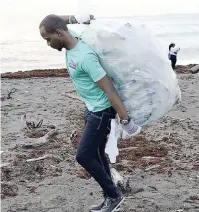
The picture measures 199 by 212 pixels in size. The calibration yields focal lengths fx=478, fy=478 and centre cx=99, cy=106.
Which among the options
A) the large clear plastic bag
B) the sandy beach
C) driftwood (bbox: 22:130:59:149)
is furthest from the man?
driftwood (bbox: 22:130:59:149)

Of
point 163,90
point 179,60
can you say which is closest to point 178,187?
point 163,90

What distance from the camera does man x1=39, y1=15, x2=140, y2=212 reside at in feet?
13.5

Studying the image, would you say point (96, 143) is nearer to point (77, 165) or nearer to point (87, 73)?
point (87, 73)

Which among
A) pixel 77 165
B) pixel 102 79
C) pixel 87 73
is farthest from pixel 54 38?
pixel 77 165

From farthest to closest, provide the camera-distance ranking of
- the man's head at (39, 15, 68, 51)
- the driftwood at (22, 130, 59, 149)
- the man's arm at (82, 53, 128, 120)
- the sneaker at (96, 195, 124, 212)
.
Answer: the driftwood at (22, 130, 59, 149)
the sneaker at (96, 195, 124, 212)
the man's head at (39, 15, 68, 51)
the man's arm at (82, 53, 128, 120)

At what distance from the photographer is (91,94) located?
4.36 metres

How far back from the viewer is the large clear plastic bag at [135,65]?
4328 mm

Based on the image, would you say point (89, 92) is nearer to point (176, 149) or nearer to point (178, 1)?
point (176, 149)

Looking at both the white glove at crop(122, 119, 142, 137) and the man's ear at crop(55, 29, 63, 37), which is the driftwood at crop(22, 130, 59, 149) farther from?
the man's ear at crop(55, 29, 63, 37)

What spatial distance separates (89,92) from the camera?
4.34m

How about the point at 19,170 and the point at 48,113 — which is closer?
the point at 19,170

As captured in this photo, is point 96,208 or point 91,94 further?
point 96,208

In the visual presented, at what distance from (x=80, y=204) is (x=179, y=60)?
1004 inches

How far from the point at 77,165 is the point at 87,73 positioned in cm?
268
